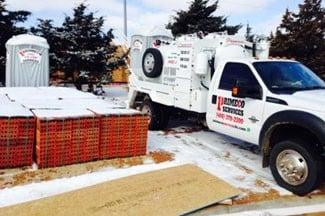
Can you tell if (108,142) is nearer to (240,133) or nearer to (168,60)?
(240,133)

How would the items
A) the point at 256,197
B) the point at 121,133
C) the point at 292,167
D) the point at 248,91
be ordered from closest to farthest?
the point at 256,197
the point at 292,167
the point at 248,91
the point at 121,133

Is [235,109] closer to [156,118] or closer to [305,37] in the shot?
[156,118]

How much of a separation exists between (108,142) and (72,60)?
1045 centimetres

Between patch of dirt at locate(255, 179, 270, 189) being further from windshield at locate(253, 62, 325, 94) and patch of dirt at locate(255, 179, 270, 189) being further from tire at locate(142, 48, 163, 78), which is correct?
tire at locate(142, 48, 163, 78)

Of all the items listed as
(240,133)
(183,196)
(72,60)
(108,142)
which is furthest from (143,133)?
(72,60)

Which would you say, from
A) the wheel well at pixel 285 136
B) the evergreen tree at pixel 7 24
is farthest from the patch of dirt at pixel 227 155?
the evergreen tree at pixel 7 24

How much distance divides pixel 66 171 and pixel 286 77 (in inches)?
165

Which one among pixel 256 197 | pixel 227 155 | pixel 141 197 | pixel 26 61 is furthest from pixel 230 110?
pixel 26 61

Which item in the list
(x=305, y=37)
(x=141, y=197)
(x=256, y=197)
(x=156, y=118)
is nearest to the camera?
(x=141, y=197)

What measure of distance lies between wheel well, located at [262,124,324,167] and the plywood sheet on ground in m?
1.02

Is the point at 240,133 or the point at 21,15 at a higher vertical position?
the point at 21,15

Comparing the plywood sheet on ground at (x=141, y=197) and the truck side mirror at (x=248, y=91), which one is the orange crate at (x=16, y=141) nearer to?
the plywood sheet on ground at (x=141, y=197)

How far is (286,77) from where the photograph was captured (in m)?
7.00

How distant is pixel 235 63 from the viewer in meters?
7.41
